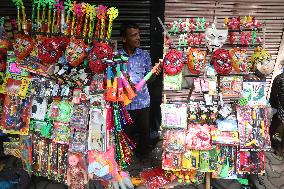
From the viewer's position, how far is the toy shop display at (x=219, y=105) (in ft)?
14.7

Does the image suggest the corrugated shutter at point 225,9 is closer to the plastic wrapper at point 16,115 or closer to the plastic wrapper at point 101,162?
the plastic wrapper at point 101,162

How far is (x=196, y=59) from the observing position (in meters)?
4.43

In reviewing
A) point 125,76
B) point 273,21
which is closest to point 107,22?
point 125,76

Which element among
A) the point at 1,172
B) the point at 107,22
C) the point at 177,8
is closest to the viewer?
the point at 107,22

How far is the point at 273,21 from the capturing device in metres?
6.17

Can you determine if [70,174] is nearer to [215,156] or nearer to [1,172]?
[1,172]

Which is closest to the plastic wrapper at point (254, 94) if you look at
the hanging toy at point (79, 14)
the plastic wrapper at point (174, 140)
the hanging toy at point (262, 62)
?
the hanging toy at point (262, 62)

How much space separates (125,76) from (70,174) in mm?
1573

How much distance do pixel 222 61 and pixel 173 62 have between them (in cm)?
60

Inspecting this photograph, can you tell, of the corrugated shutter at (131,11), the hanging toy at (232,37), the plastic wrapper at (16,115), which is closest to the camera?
the hanging toy at (232,37)

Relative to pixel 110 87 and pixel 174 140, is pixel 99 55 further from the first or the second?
pixel 174 140

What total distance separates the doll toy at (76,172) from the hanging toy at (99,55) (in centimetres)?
124

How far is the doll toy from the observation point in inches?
189

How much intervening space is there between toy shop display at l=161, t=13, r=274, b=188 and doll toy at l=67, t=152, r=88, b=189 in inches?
44.4
